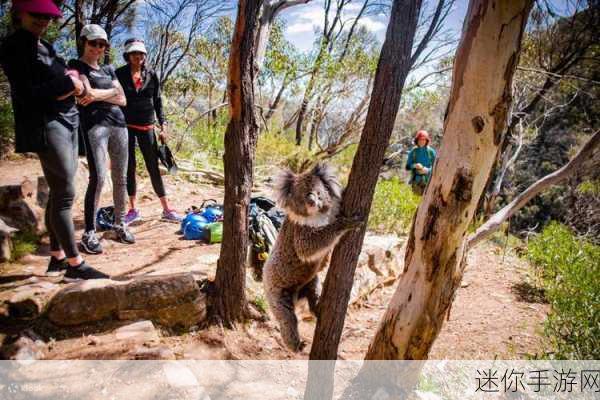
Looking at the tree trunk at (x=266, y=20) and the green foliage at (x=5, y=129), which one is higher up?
the tree trunk at (x=266, y=20)

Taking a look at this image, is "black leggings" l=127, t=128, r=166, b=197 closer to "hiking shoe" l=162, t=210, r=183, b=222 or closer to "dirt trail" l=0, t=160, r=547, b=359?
"hiking shoe" l=162, t=210, r=183, b=222

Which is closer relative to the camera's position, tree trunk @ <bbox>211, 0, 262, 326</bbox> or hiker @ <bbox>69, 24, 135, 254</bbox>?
tree trunk @ <bbox>211, 0, 262, 326</bbox>

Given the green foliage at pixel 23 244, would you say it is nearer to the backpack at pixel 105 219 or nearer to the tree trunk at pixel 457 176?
the backpack at pixel 105 219

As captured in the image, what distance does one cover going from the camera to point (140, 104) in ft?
12.7

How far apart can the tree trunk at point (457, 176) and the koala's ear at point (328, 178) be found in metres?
0.65

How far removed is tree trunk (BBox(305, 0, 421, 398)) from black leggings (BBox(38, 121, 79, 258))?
2.02 m

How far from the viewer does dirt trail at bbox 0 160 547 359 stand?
9.36 feet

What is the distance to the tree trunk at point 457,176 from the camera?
1608 millimetres

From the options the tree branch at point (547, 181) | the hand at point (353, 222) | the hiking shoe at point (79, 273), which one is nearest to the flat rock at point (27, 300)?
the hiking shoe at point (79, 273)

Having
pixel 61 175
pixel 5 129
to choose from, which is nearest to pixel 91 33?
pixel 61 175

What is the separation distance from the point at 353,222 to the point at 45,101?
223 centimetres

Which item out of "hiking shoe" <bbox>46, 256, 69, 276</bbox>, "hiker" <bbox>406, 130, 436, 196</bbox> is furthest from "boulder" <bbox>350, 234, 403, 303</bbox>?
"hiking shoe" <bbox>46, 256, 69, 276</bbox>

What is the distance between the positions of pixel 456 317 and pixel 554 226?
9.74 ft

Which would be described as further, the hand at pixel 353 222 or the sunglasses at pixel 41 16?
the sunglasses at pixel 41 16
